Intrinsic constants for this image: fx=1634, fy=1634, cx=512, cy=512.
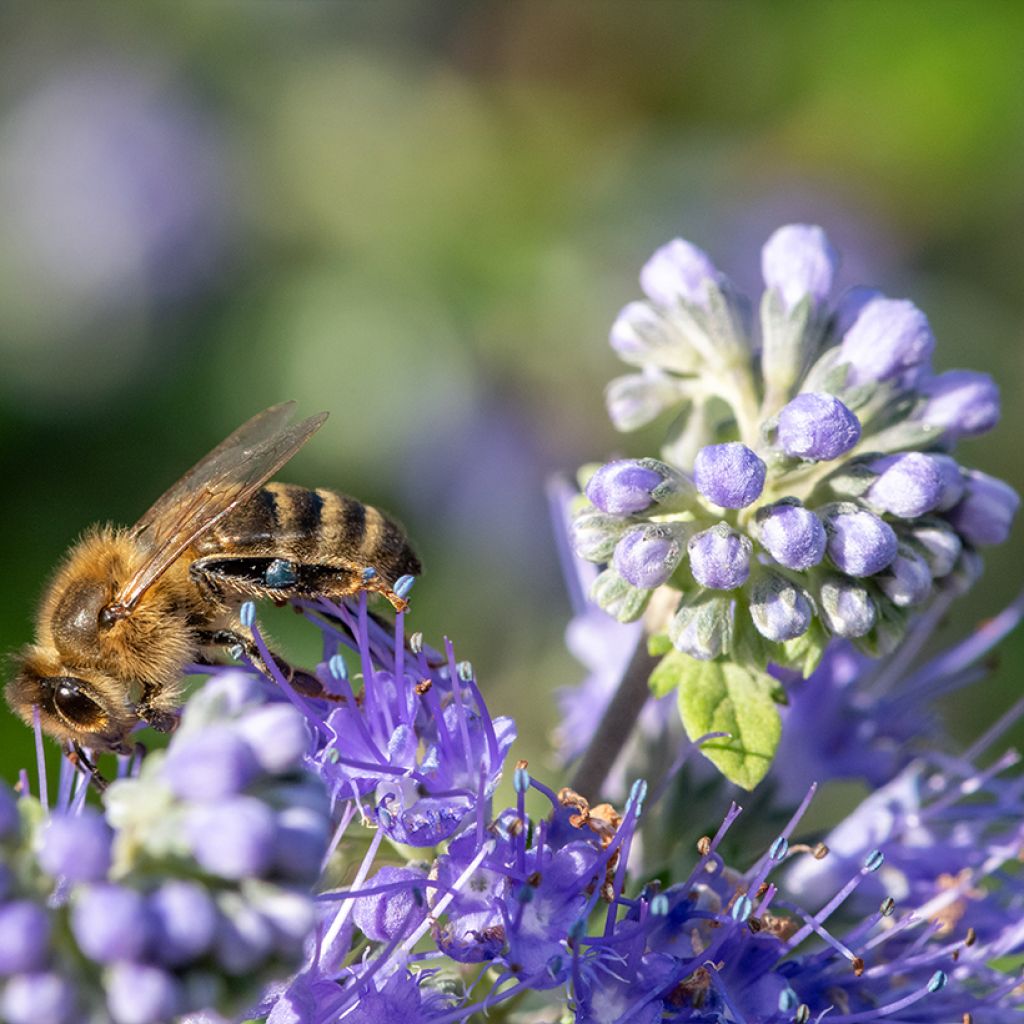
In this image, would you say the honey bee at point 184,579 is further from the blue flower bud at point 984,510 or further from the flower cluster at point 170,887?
the blue flower bud at point 984,510

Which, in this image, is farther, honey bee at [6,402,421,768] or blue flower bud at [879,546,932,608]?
honey bee at [6,402,421,768]

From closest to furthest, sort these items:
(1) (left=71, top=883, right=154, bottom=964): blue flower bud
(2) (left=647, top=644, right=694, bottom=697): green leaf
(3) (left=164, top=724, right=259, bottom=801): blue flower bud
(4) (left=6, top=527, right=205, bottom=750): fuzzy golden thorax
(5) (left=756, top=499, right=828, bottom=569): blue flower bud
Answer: (1) (left=71, top=883, right=154, bottom=964): blue flower bud → (3) (left=164, top=724, right=259, bottom=801): blue flower bud → (5) (left=756, top=499, right=828, bottom=569): blue flower bud → (2) (left=647, top=644, right=694, bottom=697): green leaf → (4) (left=6, top=527, right=205, bottom=750): fuzzy golden thorax

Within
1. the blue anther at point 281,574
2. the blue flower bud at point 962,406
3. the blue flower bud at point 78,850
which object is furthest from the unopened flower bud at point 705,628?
the blue flower bud at point 78,850

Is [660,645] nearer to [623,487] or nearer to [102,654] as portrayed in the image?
[623,487]

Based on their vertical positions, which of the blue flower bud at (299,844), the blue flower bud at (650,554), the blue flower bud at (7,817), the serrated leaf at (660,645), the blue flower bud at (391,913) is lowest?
the blue flower bud at (391,913)

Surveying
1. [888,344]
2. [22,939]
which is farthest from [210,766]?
[888,344]

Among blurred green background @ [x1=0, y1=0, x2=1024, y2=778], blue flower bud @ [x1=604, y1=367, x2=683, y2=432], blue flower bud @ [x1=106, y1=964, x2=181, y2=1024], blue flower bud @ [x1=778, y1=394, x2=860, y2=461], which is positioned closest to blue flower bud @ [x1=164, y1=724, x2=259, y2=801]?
blue flower bud @ [x1=106, y1=964, x2=181, y2=1024]

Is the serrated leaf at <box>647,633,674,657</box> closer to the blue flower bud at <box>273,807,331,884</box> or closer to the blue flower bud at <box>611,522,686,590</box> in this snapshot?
the blue flower bud at <box>611,522,686,590</box>
